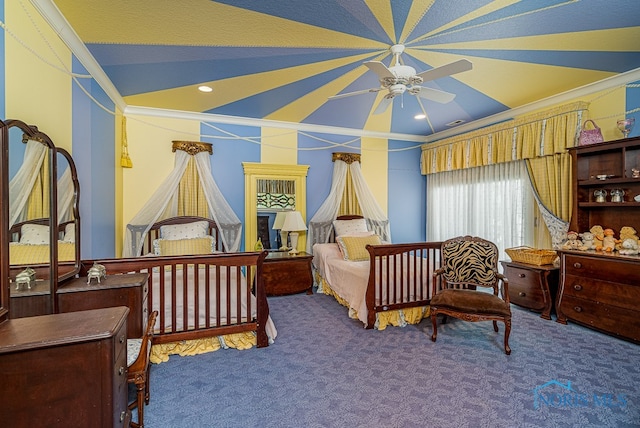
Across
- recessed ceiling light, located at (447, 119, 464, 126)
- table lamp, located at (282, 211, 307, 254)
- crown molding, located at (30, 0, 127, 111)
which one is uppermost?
recessed ceiling light, located at (447, 119, 464, 126)

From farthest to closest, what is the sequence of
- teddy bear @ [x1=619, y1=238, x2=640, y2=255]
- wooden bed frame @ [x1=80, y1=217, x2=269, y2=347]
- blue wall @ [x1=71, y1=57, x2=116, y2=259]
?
teddy bear @ [x1=619, y1=238, x2=640, y2=255] < blue wall @ [x1=71, y1=57, x2=116, y2=259] < wooden bed frame @ [x1=80, y1=217, x2=269, y2=347]

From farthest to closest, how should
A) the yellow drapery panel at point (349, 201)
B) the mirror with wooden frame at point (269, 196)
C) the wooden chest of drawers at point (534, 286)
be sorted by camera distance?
the yellow drapery panel at point (349, 201)
the mirror with wooden frame at point (269, 196)
the wooden chest of drawers at point (534, 286)

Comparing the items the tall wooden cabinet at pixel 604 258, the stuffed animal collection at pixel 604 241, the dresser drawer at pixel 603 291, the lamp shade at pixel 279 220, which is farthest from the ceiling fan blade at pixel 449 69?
the lamp shade at pixel 279 220

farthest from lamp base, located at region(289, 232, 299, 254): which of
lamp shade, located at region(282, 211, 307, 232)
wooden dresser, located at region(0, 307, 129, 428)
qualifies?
wooden dresser, located at region(0, 307, 129, 428)

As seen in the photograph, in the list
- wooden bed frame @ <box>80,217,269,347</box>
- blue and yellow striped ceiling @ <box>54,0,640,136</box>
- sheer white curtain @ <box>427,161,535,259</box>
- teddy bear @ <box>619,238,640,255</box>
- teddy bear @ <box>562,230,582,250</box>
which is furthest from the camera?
sheer white curtain @ <box>427,161,535,259</box>

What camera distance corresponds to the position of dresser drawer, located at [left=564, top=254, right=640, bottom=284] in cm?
→ 284

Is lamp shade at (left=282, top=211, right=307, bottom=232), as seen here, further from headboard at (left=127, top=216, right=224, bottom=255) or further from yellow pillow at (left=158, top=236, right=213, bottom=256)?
yellow pillow at (left=158, top=236, right=213, bottom=256)

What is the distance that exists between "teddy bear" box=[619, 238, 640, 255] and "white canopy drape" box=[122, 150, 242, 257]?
4514 millimetres

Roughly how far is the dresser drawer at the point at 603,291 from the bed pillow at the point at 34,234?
186 inches

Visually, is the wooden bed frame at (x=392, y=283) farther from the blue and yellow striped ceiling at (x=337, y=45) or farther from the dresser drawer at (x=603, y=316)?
the blue and yellow striped ceiling at (x=337, y=45)

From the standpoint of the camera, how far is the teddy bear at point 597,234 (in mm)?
3346

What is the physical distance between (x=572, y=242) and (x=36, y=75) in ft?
17.2

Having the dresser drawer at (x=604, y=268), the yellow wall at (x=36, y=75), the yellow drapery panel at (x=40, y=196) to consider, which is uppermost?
the yellow wall at (x=36, y=75)

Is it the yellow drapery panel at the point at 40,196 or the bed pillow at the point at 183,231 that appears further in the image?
the bed pillow at the point at 183,231
